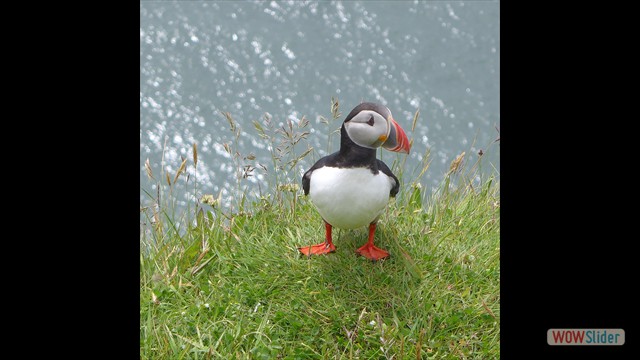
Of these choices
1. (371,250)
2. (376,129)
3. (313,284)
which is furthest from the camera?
(371,250)

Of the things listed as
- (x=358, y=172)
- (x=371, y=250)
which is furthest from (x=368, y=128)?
(x=371, y=250)

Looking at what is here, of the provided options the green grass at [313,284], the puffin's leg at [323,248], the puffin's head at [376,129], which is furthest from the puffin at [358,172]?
the green grass at [313,284]

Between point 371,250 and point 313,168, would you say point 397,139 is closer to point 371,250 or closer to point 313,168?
point 313,168

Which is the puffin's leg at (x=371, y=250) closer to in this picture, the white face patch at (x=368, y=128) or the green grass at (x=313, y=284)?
the green grass at (x=313, y=284)

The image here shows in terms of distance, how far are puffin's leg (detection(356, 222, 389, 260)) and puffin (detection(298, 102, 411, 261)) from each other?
5.5 inches

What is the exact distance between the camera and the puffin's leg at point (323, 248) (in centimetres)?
310

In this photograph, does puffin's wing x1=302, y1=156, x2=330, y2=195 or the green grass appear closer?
the green grass

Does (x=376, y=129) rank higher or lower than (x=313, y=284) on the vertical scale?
higher

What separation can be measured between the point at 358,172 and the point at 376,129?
0.21 metres

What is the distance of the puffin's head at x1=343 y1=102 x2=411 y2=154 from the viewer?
107 inches

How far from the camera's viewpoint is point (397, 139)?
8.93 feet

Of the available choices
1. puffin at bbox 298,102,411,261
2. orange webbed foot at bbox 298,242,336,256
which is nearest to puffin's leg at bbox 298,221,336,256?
orange webbed foot at bbox 298,242,336,256

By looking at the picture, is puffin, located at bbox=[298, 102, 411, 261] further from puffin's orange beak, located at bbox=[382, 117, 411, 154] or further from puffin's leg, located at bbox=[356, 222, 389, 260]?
puffin's leg, located at bbox=[356, 222, 389, 260]

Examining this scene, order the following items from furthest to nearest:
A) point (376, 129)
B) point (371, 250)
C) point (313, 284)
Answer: point (371, 250) < point (313, 284) < point (376, 129)
